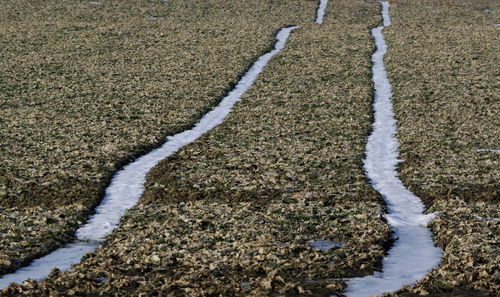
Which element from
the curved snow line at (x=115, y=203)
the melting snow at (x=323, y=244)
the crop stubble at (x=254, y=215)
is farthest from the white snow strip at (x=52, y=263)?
the melting snow at (x=323, y=244)

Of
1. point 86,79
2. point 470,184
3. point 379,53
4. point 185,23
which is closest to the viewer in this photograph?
point 470,184

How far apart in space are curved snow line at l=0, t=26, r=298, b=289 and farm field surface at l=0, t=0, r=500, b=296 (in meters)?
0.38

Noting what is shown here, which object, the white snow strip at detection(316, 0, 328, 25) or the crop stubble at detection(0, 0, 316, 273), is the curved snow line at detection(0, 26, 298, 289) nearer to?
the crop stubble at detection(0, 0, 316, 273)

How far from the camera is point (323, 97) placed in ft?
141

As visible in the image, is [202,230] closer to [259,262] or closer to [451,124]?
[259,262]

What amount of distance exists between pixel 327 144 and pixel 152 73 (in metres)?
21.0

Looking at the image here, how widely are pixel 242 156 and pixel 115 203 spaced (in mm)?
→ 6979

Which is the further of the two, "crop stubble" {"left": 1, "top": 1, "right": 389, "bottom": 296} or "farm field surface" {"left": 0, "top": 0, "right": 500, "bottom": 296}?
"farm field surface" {"left": 0, "top": 0, "right": 500, "bottom": 296}

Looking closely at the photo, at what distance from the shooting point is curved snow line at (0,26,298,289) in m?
18.3

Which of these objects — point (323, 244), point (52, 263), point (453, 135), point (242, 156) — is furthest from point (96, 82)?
point (323, 244)

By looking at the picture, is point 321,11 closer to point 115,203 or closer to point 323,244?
point 115,203

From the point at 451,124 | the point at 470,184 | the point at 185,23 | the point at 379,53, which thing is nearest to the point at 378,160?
the point at 470,184

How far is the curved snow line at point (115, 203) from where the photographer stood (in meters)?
18.3

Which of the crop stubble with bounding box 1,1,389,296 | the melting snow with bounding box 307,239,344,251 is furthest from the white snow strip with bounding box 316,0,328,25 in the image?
the melting snow with bounding box 307,239,344,251
